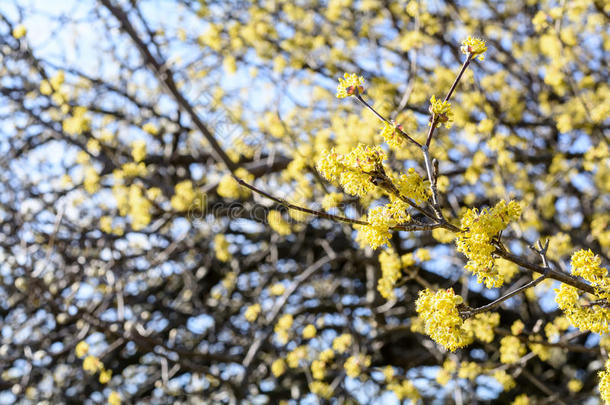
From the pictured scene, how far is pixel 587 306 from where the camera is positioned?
2105 mm

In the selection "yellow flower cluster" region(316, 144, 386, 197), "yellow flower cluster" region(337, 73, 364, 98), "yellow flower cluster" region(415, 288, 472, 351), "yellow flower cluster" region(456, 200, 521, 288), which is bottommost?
"yellow flower cluster" region(415, 288, 472, 351)

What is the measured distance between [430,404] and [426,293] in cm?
451

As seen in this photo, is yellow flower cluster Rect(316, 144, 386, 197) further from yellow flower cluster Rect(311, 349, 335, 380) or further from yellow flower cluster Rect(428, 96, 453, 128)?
yellow flower cluster Rect(311, 349, 335, 380)

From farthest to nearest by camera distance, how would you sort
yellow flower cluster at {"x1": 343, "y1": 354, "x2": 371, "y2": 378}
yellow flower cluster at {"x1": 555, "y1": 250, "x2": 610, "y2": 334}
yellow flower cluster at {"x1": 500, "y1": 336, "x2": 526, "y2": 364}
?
1. yellow flower cluster at {"x1": 343, "y1": 354, "x2": 371, "y2": 378}
2. yellow flower cluster at {"x1": 500, "y1": 336, "x2": 526, "y2": 364}
3. yellow flower cluster at {"x1": 555, "y1": 250, "x2": 610, "y2": 334}

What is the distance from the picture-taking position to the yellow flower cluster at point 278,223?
4918 millimetres

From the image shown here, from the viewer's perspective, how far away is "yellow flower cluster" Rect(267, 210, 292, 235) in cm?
492

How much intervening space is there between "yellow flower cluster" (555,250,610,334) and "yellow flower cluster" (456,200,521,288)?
25 centimetres

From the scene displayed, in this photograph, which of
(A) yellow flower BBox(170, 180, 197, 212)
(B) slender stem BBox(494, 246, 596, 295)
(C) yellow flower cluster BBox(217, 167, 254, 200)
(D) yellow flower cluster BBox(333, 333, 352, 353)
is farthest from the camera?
(A) yellow flower BBox(170, 180, 197, 212)

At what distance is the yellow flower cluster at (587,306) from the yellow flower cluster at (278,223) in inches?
118

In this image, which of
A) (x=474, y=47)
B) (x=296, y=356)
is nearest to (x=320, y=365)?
(x=296, y=356)

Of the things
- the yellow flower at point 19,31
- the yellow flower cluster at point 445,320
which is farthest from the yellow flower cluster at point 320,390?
the yellow flower at point 19,31

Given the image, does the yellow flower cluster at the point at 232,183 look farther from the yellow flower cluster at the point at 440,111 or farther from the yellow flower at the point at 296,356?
the yellow flower cluster at the point at 440,111

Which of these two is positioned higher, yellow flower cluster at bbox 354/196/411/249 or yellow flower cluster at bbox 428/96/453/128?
yellow flower cluster at bbox 428/96/453/128

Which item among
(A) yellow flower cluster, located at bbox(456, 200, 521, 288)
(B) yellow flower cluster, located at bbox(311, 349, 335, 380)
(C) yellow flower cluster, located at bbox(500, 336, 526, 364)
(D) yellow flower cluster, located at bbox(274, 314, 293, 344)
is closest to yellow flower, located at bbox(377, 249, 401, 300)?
(C) yellow flower cluster, located at bbox(500, 336, 526, 364)
